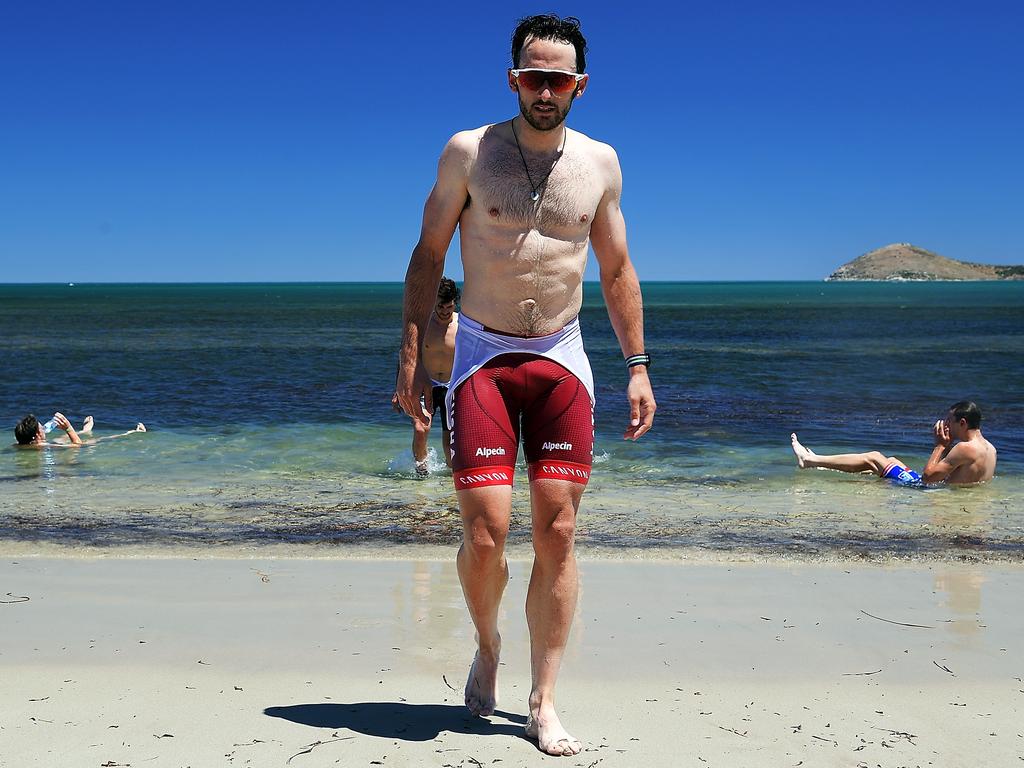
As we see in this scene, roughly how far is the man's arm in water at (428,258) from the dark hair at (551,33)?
39 centimetres

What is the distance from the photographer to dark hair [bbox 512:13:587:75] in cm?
354

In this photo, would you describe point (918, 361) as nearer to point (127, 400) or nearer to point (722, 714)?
point (127, 400)

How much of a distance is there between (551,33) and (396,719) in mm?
2497

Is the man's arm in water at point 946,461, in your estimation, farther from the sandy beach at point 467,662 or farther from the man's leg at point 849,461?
the sandy beach at point 467,662

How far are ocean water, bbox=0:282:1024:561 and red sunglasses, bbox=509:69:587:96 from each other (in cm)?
378

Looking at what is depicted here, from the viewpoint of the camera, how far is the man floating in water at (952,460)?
10.1 meters

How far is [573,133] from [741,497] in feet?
21.0

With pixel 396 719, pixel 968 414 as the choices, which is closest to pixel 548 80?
pixel 396 719

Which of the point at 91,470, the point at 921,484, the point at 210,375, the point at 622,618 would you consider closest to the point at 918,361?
the point at 210,375

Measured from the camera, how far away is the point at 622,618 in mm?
5012

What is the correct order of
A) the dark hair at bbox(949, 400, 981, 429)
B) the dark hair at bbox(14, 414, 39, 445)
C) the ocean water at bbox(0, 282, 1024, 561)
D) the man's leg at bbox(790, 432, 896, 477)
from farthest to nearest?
the dark hair at bbox(14, 414, 39, 445), the man's leg at bbox(790, 432, 896, 477), the dark hair at bbox(949, 400, 981, 429), the ocean water at bbox(0, 282, 1024, 561)

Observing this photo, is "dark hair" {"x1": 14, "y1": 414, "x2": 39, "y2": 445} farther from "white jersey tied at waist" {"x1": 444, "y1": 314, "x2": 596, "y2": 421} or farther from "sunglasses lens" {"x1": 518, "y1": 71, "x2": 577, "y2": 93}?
"sunglasses lens" {"x1": 518, "y1": 71, "x2": 577, "y2": 93}

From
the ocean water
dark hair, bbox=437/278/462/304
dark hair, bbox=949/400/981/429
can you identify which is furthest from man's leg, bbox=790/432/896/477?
dark hair, bbox=437/278/462/304

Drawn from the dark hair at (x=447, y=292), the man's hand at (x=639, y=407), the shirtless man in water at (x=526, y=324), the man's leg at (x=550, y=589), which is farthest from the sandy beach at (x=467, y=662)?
the dark hair at (x=447, y=292)
